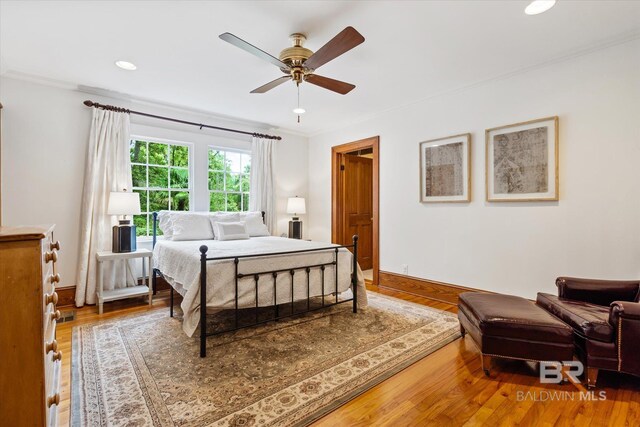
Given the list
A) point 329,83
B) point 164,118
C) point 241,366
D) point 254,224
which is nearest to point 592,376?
point 241,366

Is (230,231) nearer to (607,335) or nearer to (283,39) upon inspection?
(283,39)

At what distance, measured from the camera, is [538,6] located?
2.11 metres

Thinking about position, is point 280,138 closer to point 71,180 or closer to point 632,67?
point 71,180

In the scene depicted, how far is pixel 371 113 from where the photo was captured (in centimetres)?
455

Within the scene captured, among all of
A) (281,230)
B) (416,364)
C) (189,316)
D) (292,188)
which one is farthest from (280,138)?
(416,364)

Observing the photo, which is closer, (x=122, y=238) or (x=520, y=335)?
(x=520, y=335)

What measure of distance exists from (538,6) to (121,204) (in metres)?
4.29

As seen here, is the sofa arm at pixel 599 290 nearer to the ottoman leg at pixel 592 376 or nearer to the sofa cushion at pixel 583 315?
the sofa cushion at pixel 583 315

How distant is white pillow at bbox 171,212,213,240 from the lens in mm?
3795

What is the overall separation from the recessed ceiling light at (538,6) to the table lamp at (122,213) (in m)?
4.16

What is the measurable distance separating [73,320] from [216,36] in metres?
3.09

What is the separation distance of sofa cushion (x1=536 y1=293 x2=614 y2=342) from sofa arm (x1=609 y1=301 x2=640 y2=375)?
0.16 feet

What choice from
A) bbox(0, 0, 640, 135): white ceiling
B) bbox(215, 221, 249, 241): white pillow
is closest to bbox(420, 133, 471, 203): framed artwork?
bbox(0, 0, 640, 135): white ceiling

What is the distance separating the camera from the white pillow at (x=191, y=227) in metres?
3.79
